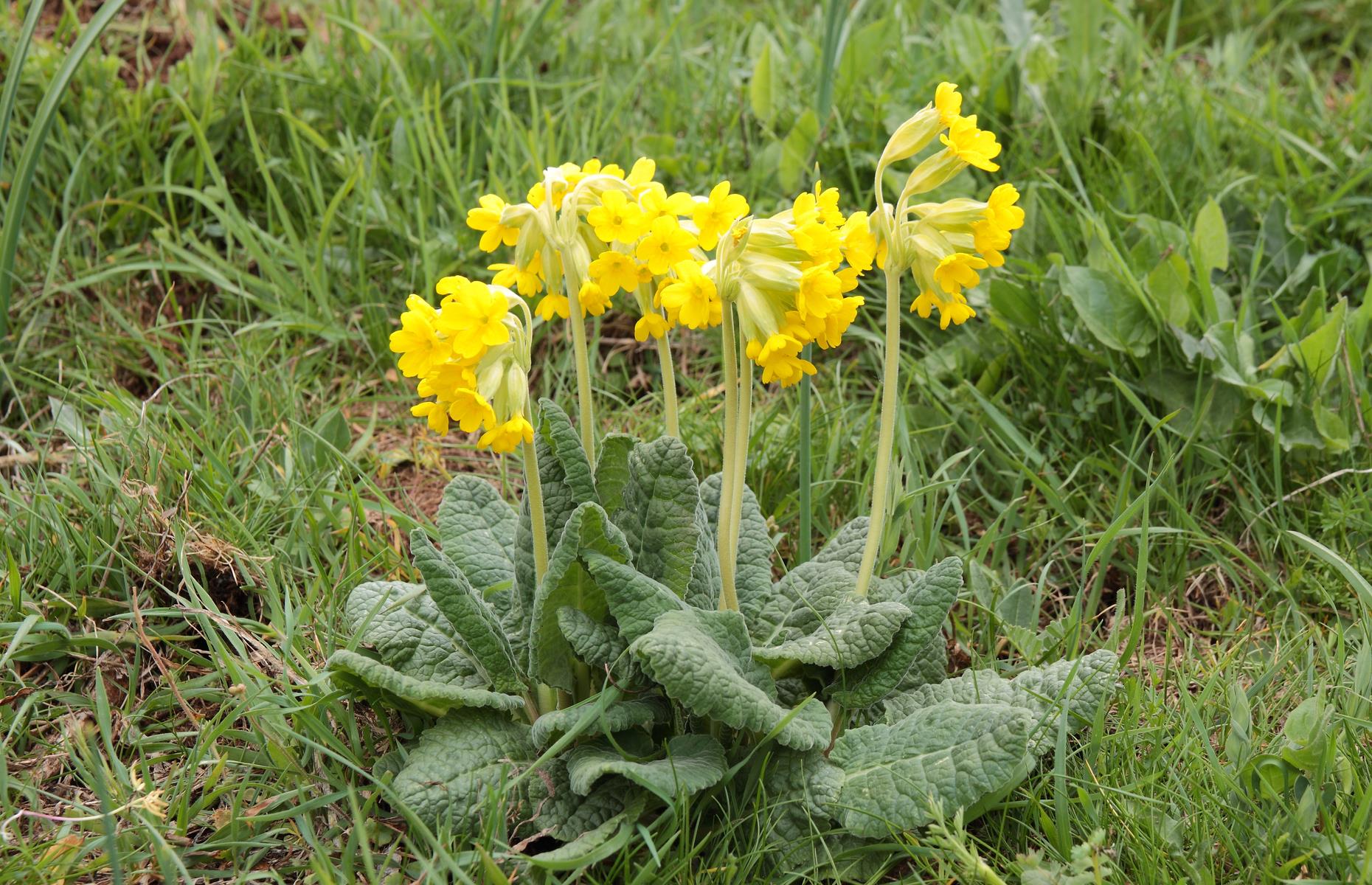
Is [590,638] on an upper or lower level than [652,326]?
lower

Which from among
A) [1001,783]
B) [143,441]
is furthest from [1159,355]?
[143,441]

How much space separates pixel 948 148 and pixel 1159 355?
3.61 feet

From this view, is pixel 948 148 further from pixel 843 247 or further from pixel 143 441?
pixel 143 441

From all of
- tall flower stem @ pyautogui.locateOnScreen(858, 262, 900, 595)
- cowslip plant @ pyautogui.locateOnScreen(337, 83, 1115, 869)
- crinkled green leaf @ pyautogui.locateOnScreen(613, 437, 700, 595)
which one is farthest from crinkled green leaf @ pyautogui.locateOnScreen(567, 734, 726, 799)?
tall flower stem @ pyautogui.locateOnScreen(858, 262, 900, 595)

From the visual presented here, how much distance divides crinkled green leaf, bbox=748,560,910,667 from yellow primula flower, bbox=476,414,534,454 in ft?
1.57

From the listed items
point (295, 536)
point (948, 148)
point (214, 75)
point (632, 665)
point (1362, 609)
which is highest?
point (948, 148)

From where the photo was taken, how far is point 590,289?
167cm

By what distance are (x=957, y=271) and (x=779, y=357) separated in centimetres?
29

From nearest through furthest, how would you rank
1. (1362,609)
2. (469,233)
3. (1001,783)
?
1. (1001,783)
2. (1362,609)
3. (469,233)

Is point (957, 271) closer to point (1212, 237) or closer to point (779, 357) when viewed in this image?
point (779, 357)

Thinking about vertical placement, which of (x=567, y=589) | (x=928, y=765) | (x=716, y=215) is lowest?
(x=928, y=765)

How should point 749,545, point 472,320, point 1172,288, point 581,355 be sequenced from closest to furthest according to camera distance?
point 472,320
point 581,355
point 749,545
point 1172,288

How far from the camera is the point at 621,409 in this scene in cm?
286

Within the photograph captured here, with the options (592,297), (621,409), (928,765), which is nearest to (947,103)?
(592,297)
